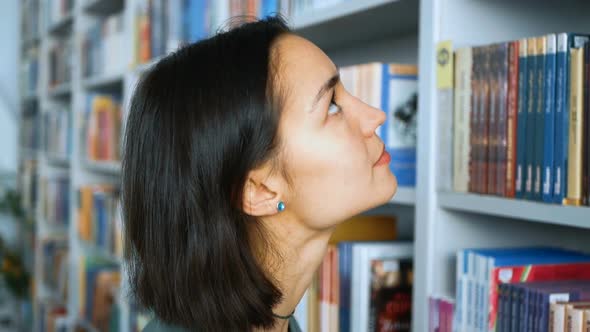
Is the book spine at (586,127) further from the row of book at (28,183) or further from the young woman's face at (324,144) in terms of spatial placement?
the row of book at (28,183)

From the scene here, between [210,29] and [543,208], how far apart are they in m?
1.26

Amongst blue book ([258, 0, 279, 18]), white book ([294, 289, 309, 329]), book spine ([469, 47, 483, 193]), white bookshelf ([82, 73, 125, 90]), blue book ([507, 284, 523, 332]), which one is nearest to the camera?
blue book ([507, 284, 523, 332])

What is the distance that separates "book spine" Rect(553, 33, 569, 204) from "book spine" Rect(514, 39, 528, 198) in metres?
0.06

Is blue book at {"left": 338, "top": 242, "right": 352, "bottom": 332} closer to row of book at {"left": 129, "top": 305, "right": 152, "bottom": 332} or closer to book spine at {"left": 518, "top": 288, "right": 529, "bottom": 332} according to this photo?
book spine at {"left": 518, "top": 288, "right": 529, "bottom": 332}

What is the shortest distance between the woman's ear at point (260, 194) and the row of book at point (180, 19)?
76cm

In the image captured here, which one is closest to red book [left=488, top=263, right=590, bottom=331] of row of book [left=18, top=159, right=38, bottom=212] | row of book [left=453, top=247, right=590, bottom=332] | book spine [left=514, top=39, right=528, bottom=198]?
row of book [left=453, top=247, right=590, bottom=332]

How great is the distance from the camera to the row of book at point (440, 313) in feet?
3.63

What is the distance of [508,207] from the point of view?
100cm

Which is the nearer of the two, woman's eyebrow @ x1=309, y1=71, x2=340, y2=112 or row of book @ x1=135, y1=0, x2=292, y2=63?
woman's eyebrow @ x1=309, y1=71, x2=340, y2=112

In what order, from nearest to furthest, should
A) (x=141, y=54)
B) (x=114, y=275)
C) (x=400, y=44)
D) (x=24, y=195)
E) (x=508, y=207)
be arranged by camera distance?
(x=508, y=207), (x=400, y=44), (x=141, y=54), (x=114, y=275), (x=24, y=195)

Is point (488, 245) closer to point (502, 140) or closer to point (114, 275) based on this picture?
point (502, 140)

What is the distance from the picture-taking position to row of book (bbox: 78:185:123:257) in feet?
9.05

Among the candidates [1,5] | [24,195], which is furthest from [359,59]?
[1,5]

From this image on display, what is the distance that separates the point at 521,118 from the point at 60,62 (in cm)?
317
